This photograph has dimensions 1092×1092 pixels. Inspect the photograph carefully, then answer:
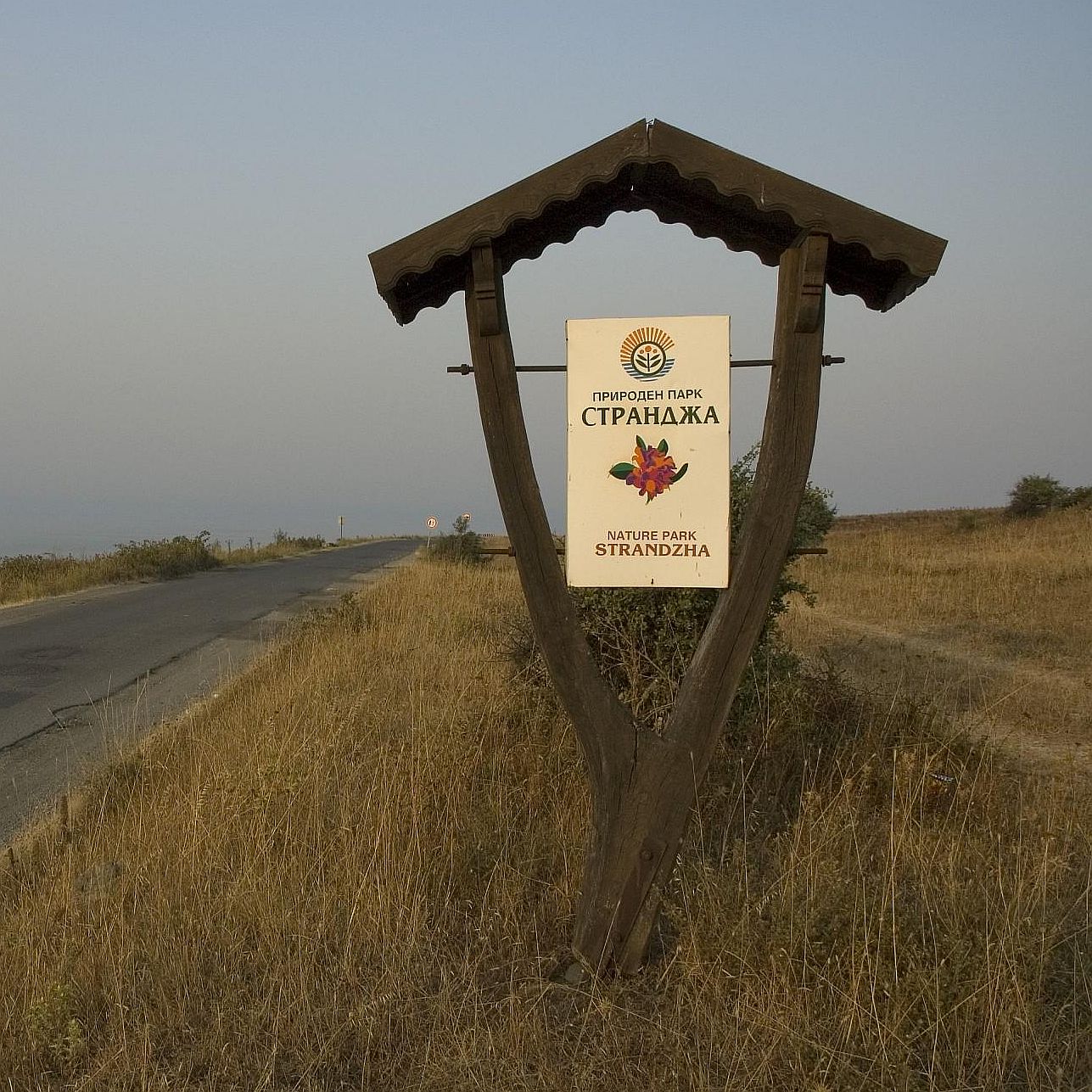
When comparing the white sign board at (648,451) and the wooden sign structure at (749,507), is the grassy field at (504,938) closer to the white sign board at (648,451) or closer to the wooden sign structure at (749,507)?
the wooden sign structure at (749,507)

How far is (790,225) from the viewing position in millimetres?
3502

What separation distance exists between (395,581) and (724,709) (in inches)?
620

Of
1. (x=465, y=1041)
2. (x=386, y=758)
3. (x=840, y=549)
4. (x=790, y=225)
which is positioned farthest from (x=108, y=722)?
(x=840, y=549)

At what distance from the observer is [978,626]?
45.7 ft

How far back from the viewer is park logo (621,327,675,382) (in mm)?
3506

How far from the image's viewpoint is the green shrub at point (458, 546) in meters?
28.6

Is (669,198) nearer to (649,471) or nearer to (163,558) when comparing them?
(649,471)

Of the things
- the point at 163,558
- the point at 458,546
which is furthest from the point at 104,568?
the point at 458,546

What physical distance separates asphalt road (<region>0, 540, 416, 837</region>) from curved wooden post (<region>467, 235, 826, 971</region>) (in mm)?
3585

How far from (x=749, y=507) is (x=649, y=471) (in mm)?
365

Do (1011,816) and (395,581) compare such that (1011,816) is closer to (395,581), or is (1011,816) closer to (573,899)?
(573,899)

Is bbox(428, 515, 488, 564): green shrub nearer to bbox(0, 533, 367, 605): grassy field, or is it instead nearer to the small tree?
bbox(0, 533, 367, 605): grassy field

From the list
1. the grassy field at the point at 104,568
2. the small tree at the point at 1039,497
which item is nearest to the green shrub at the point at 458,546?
the grassy field at the point at 104,568

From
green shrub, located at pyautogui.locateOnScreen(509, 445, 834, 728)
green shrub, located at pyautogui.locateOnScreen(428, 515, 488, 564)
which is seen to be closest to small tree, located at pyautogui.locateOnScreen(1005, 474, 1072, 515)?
green shrub, located at pyautogui.locateOnScreen(428, 515, 488, 564)
